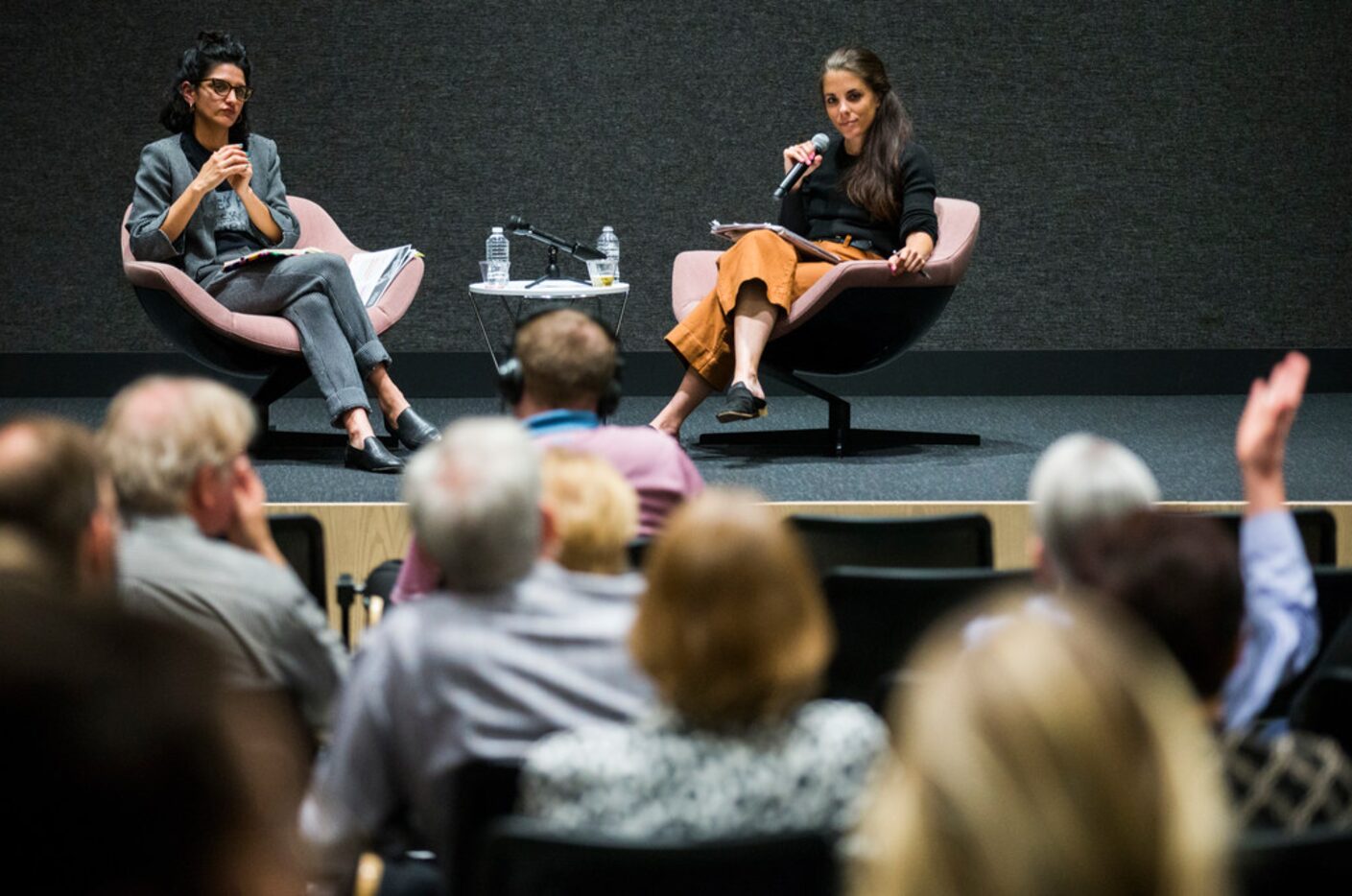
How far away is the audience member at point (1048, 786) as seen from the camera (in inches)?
28.7

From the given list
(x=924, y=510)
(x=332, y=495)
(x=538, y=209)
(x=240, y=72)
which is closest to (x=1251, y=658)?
(x=924, y=510)

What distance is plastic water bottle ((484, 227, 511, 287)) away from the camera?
602cm

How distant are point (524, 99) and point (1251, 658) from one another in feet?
17.8

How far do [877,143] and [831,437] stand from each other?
37.1 inches

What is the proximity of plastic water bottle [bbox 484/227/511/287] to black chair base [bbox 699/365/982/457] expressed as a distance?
1004 mm

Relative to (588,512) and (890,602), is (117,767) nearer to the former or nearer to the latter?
(588,512)

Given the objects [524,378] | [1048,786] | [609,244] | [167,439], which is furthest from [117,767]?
[609,244]

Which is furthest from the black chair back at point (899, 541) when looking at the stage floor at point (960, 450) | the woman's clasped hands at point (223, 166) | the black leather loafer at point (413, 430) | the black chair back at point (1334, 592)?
the woman's clasped hands at point (223, 166)

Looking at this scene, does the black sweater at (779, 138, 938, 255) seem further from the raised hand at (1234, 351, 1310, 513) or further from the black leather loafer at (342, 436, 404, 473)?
the raised hand at (1234, 351, 1310, 513)

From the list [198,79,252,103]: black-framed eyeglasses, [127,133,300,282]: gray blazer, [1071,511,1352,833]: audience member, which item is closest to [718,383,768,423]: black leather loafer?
[127,133,300,282]: gray blazer

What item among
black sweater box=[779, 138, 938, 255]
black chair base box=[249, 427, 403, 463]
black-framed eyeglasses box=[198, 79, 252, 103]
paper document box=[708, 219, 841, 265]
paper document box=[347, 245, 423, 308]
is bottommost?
black chair base box=[249, 427, 403, 463]

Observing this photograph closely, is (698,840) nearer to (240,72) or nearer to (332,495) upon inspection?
(332,495)

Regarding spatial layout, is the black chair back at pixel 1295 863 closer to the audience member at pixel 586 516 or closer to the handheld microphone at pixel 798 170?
the audience member at pixel 586 516

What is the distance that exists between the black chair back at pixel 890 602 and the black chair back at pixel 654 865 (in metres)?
0.92
